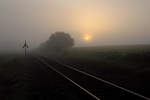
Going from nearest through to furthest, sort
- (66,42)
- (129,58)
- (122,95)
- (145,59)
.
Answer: (122,95), (145,59), (129,58), (66,42)

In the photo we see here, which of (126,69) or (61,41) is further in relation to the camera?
(61,41)

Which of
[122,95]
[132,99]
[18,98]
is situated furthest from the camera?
[18,98]

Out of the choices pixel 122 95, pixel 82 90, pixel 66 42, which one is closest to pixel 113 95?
pixel 122 95

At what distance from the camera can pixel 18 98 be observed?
424 inches

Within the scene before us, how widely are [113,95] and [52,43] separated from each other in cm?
7570

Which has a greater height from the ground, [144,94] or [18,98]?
[144,94]

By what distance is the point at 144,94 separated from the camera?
970 cm

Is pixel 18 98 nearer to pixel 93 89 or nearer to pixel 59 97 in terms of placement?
pixel 59 97

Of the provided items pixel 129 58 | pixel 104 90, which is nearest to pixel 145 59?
pixel 129 58

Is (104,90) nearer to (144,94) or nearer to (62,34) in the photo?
(144,94)

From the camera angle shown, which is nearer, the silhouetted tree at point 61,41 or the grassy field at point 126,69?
the grassy field at point 126,69

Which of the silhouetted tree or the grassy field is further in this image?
the silhouetted tree

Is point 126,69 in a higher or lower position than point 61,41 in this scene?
lower

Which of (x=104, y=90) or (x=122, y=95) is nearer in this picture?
(x=122, y=95)
